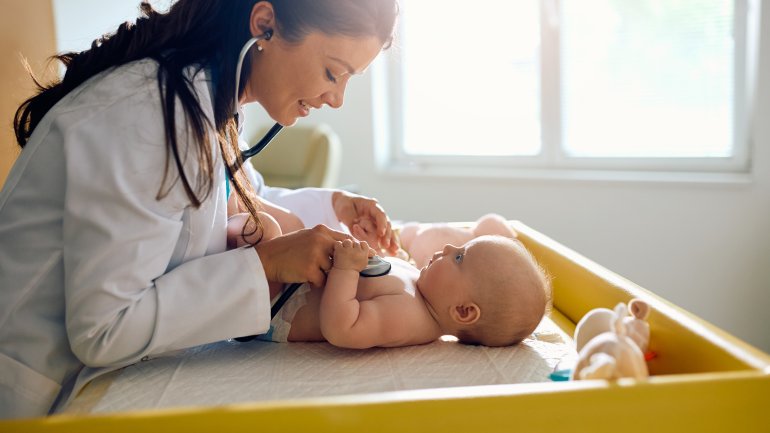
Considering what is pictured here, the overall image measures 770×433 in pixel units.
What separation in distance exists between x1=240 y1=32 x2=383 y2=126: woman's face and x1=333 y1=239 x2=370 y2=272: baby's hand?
0.26m

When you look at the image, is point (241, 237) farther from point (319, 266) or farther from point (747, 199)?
point (747, 199)

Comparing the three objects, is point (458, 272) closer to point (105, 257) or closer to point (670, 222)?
point (105, 257)

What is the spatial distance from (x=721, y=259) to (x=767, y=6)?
102 centimetres

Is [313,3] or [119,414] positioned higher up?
[313,3]

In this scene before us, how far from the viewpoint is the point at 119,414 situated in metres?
0.74

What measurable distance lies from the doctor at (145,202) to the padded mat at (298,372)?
0.18ft

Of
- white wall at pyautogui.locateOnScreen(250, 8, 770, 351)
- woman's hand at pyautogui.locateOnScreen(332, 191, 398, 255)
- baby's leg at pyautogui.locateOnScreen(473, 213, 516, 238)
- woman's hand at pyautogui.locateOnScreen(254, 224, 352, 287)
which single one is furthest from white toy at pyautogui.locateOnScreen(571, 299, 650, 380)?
white wall at pyautogui.locateOnScreen(250, 8, 770, 351)

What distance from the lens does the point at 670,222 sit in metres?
3.08

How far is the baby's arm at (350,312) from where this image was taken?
3.68ft

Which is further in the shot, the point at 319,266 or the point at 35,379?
the point at 319,266

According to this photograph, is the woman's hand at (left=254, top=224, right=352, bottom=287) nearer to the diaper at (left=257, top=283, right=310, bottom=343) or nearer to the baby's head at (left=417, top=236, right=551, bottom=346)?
the diaper at (left=257, top=283, right=310, bottom=343)

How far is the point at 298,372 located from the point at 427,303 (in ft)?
0.94

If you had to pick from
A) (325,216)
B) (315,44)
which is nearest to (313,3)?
(315,44)

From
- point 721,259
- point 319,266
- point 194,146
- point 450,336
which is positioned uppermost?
point 194,146
